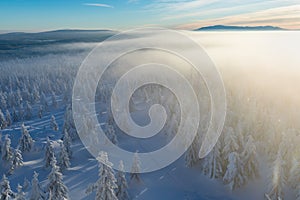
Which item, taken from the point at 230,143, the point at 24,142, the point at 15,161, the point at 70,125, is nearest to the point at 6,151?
the point at 15,161

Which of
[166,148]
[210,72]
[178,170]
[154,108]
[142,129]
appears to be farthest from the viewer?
[210,72]

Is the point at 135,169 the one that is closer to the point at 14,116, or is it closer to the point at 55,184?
the point at 55,184

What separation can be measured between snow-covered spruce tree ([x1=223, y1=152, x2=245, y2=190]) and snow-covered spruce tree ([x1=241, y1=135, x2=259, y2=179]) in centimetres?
149

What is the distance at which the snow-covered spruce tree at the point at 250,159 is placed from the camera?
3791cm

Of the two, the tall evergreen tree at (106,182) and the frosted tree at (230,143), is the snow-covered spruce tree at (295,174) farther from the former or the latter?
the tall evergreen tree at (106,182)

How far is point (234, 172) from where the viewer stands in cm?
3706

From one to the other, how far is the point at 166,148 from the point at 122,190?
20.3 metres

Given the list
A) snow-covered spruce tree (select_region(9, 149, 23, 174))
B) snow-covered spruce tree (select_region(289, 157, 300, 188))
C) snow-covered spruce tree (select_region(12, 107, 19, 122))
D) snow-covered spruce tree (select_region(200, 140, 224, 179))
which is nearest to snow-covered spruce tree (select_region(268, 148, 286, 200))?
snow-covered spruce tree (select_region(289, 157, 300, 188))

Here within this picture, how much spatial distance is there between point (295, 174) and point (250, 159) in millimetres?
6292

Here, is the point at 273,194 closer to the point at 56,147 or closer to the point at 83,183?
the point at 83,183

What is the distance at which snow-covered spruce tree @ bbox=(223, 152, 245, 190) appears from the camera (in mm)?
36312

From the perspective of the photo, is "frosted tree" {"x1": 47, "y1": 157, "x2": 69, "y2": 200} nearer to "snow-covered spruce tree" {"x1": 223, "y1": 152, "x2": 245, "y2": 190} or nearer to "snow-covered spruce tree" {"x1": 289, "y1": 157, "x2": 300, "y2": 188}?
"snow-covered spruce tree" {"x1": 223, "y1": 152, "x2": 245, "y2": 190}

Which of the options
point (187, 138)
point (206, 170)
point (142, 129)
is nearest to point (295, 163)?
point (206, 170)

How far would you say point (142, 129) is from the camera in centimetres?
6588
